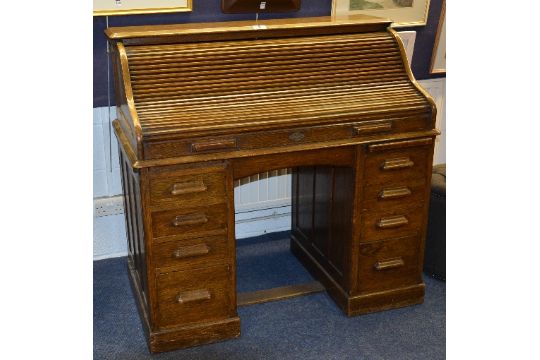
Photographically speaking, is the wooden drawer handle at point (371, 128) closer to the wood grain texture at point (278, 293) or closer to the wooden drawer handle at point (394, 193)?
the wooden drawer handle at point (394, 193)

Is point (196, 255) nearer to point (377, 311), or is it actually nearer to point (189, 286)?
point (189, 286)

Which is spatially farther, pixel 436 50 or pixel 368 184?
pixel 436 50

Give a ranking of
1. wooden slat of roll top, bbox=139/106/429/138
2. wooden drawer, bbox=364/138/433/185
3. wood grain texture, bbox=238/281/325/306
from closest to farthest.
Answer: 1. wooden slat of roll top, bbox=139/106/429/138
2. wooden drawer, bbox=364/138/433/185
3. wood grain texture, bbox=238/281/325/306

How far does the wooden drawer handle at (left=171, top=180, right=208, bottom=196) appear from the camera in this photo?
255cm

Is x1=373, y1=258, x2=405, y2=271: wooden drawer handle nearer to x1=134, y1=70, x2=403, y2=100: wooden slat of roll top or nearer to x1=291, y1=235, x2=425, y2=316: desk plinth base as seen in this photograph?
x1=291, y1=235, x2=425, y2=316: desk plinth base

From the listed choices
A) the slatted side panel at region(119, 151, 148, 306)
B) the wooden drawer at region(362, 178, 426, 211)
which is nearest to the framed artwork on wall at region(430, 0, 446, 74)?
the wooden drawer at region(362, 178, 426, 211)

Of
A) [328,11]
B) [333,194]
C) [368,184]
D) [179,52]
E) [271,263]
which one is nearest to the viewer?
[179,52]

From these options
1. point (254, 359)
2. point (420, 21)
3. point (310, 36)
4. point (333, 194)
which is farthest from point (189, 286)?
point (420, 21)

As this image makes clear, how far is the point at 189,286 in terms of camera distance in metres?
2.77

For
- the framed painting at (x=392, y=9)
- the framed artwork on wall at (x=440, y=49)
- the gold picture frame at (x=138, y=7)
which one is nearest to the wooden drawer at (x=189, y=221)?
the gold picture frame at (x=138, y=7)

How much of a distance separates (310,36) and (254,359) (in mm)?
1518

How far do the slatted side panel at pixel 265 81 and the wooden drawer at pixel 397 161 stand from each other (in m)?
0.18

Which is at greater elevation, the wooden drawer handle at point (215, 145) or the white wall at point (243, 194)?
the wooden drawer handle at point (215, 145)

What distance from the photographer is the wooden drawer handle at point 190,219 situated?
2.62m
